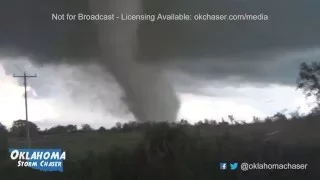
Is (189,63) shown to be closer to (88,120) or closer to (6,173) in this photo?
(88,120)

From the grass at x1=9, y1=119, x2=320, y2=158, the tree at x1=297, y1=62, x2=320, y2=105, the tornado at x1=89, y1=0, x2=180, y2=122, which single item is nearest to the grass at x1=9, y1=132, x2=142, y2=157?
the grass at x1=9, y1=119, x2=320, y2=158

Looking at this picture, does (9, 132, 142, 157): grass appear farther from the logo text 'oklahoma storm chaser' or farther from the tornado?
the tornado

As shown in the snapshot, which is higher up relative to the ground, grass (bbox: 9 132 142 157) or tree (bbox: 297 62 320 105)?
tree (bbox: 297 62 320 105)

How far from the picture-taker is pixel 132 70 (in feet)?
13.8

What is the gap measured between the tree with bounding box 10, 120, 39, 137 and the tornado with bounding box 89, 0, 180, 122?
24.7 inches

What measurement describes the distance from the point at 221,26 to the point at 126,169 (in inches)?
45.3

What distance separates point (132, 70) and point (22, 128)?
2.72ft

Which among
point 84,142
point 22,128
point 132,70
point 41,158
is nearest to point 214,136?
point 132,70

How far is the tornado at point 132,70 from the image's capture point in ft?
13.7

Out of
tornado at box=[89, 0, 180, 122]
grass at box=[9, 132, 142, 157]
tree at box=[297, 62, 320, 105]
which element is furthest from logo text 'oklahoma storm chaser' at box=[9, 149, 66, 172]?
tree at box=[297, 62, 320, 105]

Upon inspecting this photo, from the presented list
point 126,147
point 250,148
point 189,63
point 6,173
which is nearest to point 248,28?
point 189,63

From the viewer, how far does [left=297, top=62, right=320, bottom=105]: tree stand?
13.6 ft

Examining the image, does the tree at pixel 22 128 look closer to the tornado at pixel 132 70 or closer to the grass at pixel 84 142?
the grass at pixel 84 142

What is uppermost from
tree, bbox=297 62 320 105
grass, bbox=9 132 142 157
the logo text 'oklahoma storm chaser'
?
tree, bbox=297 62 320 105
